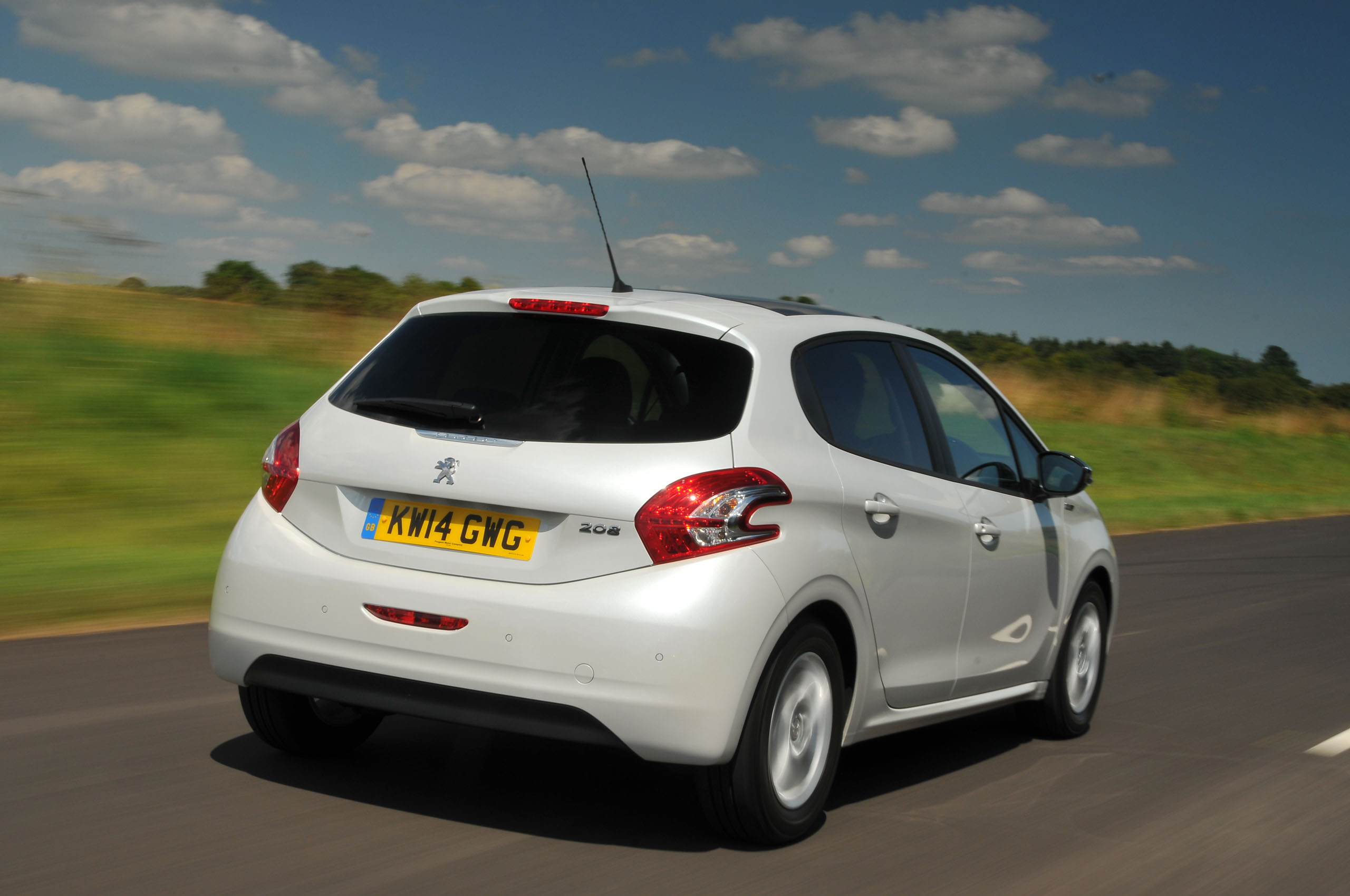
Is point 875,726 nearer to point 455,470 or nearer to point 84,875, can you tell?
point 455,470

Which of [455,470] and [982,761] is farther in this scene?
[982,761]

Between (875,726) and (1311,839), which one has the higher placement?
(875,726)

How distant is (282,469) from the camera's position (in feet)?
15.4

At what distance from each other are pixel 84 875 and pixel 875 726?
2529 mm

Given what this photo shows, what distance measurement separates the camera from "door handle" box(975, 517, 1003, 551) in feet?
18.3

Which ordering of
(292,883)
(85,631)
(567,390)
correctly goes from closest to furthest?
(292,883) < (567,390) < (85,631)

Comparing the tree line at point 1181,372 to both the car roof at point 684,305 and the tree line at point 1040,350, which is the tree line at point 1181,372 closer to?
the tree line at point 1040,350

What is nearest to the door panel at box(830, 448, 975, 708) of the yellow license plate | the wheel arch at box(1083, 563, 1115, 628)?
the yellow license plate

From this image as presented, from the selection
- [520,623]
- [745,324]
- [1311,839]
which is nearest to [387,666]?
[520,623]

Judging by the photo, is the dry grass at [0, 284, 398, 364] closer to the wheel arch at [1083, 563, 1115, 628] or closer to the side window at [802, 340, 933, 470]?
the wheel arch at [1083, 563, 1115, 628]

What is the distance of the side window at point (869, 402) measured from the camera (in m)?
4.95

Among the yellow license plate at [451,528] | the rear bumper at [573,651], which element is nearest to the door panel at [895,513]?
the rear bumper at [573,651]

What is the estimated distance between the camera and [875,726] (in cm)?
501

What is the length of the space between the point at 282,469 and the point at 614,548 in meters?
1.22
